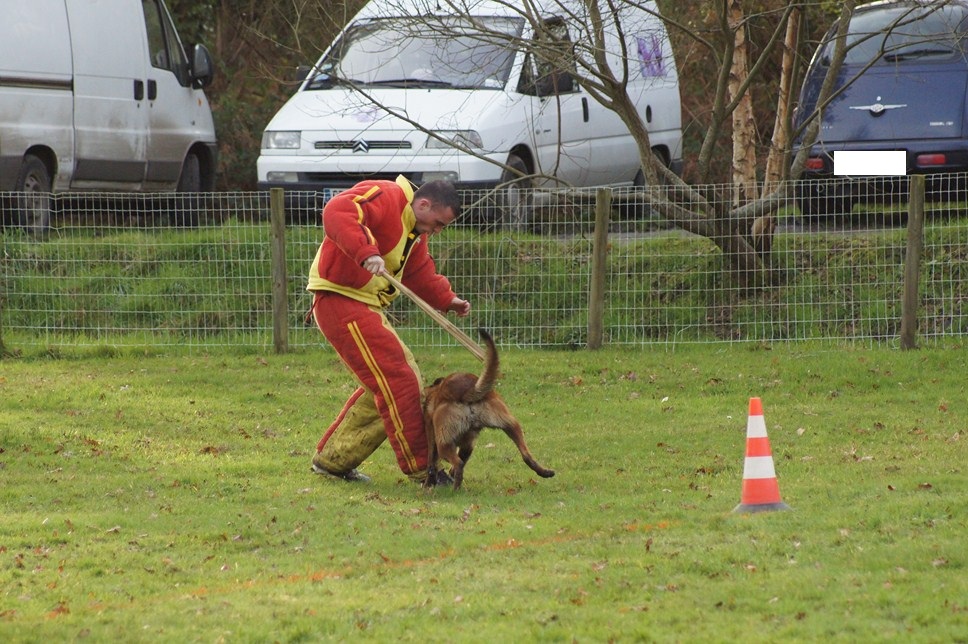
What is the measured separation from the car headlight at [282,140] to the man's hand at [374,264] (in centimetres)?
672

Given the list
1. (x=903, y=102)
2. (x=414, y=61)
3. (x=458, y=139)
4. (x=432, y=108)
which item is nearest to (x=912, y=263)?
(x=903, y=102)

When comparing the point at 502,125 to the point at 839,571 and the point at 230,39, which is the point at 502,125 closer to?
the point at 839,571

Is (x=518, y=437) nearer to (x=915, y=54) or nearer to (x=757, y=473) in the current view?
(x=757, y=473)

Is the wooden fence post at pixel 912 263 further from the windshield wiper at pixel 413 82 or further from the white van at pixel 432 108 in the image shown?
the windshield wiper at pixel 413 82

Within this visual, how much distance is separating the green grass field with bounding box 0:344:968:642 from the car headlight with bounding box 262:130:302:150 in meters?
3.03

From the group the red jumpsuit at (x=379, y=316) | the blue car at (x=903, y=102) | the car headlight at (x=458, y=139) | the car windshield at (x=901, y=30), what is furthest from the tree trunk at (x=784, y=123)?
the red jumpsuit at (x=379, y=316)

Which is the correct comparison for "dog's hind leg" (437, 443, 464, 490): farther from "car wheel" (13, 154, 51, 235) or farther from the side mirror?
the side mirror

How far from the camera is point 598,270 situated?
1202 centimetres

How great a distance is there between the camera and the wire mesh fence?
12.0 meters

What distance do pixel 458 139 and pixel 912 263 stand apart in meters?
4.18

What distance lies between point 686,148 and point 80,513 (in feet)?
46.4

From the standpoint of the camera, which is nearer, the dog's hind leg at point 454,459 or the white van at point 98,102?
the dog's hind leg at point 454,459

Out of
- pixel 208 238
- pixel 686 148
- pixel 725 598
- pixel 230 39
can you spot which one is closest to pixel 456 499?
pixel 725 598

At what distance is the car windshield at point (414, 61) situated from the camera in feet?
42.2
